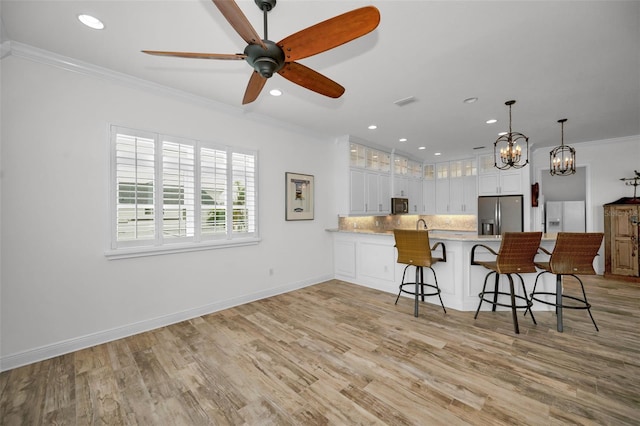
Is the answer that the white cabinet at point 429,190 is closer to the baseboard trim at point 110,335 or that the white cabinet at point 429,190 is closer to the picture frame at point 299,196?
the picture frame at point 299,196

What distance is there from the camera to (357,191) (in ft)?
17.9

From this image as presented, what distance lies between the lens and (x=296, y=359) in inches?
97.0

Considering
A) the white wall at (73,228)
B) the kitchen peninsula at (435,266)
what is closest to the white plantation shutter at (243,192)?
the white wall at (73,228)

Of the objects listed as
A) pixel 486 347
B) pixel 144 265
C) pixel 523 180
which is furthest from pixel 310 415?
pixel 523 180

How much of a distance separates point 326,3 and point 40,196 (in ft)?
9.90

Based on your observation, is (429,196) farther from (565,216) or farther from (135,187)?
(135,187)

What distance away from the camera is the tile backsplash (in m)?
5.88

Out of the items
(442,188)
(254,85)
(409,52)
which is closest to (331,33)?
(254,85)

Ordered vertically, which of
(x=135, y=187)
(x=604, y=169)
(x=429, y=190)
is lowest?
(x=135, y=187)

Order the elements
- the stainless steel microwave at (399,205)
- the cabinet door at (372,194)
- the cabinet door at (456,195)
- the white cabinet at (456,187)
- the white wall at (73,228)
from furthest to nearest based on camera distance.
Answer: the cabinet door at (456,195) < the white cabinet at (456,187) < the stainless steel microwave at (399,205) < the cabinet door at (372,194) < the white wall at (73,228)

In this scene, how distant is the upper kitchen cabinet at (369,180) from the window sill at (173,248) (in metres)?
2.29

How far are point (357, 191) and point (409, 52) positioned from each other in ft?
10.4

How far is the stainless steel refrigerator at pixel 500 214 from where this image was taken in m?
5.90

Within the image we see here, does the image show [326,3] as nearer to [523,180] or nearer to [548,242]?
[548,242]
